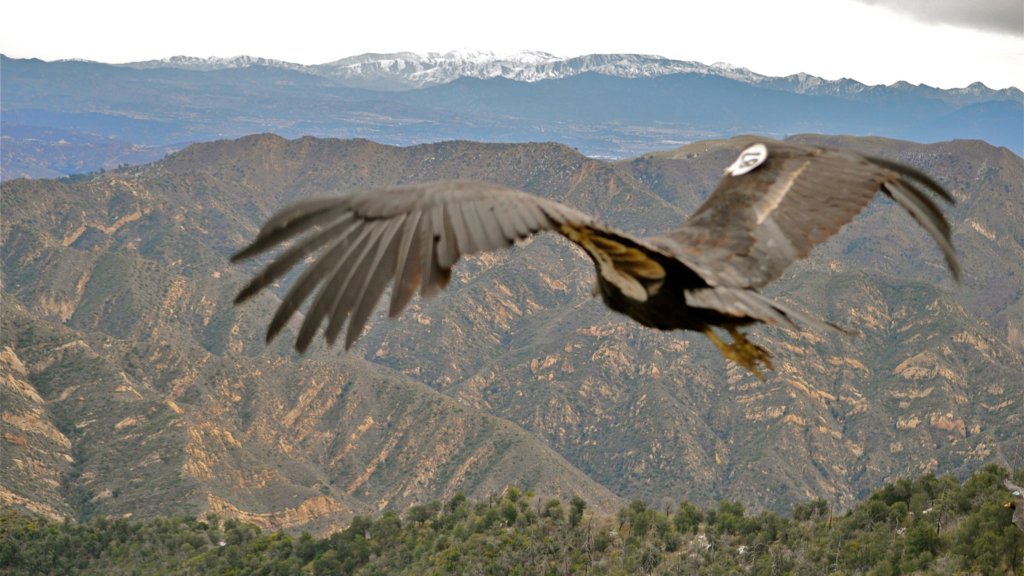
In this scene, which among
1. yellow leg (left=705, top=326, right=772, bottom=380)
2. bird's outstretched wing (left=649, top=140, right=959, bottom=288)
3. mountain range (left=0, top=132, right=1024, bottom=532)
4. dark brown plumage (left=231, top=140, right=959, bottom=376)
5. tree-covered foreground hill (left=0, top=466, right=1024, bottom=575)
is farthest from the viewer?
mountain range (left=0, top=132, right=1024, bottom=532)

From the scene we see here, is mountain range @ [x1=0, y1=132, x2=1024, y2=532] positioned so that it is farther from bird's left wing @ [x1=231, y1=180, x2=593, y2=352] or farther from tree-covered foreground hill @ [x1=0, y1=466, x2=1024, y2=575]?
bird's left wing @ [x1=231, y1=180, x2=593, y2=352]

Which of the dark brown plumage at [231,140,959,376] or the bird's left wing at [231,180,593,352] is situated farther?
the dark brown plumage at [231,140,959,376]

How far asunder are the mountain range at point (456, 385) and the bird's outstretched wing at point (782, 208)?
5408cm

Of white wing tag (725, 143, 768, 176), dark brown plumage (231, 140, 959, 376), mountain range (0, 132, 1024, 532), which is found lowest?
mountain range (0, 132, 1024, 532)

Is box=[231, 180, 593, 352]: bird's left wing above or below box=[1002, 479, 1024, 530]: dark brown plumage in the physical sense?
above

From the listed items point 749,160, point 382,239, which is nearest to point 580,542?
point 749,160

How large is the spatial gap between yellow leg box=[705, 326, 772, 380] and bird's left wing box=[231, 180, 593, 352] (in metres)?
1.13

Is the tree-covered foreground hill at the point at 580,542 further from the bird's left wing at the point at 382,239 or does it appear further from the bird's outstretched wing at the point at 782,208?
the bird's left wing at the point at 382,239

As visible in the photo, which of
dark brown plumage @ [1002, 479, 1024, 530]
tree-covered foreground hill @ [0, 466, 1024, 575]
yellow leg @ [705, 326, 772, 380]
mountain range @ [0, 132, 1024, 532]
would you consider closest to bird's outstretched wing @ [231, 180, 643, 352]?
yellow leg @ [705, 326, 772, 380]

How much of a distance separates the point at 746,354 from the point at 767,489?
330 ft

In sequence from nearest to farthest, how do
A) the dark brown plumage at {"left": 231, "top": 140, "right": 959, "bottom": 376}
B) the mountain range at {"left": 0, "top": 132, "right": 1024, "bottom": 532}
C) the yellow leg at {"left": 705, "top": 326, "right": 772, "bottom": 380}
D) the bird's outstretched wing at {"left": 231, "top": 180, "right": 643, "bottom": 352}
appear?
1. the bird's outstretched wing at {"left": 231, "top": 180, "right": 643, "bottom": 352}
2. the dark brown plumage at {"left": 231, "top": 140, "right": 959, "bottom": 376}
3. the yellow leg at {"left": 705, "top": 326, "right": 772, "bottom": 380}
4. the mountain range at {"left": 0, "top": 132, "right": 1024, "bottom": 532}

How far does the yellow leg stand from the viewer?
5766mm

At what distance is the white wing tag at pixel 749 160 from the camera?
291 inches

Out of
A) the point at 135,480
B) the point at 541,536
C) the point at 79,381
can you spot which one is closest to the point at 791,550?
the point at 541,536
